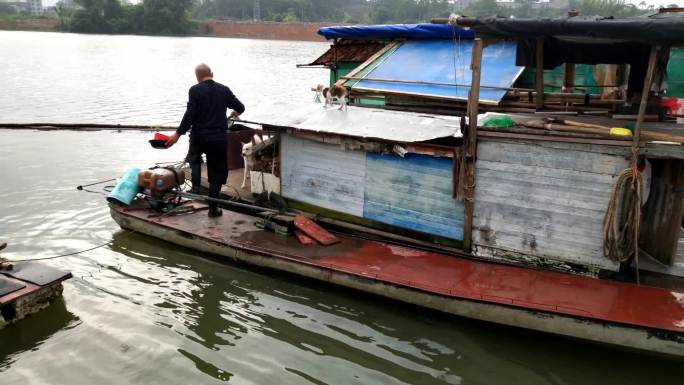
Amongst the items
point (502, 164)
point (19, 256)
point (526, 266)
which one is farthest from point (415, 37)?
point (19, 256)

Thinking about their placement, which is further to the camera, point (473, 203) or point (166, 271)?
point (166, 271)

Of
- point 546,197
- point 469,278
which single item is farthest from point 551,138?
point 469,278

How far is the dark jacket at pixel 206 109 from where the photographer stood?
7.68m

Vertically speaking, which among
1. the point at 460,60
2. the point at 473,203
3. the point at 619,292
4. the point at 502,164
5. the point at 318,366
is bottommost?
the point at 318,366

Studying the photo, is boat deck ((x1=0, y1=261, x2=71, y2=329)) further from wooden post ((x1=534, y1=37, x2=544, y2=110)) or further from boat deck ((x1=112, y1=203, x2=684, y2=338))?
wooden post ((x1=534, y1=37, x2=544, y2=110))

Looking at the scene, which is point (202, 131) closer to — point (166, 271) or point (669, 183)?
point (166, 271)

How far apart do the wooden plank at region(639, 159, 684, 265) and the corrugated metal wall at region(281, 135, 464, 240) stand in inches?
88.6

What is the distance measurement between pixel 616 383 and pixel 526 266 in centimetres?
160

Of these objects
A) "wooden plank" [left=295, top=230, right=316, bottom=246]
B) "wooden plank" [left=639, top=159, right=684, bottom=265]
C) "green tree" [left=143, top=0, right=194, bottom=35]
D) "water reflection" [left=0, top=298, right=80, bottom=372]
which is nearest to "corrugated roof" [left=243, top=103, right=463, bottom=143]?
"wooden plank" [left=295, top=230, right=316, bottom=246]

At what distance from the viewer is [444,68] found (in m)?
8.67

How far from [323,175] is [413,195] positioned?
149cm

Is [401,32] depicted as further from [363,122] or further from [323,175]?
[323,175]

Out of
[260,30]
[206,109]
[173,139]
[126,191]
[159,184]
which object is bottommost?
[126,191]

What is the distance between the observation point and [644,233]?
661 centimetres
